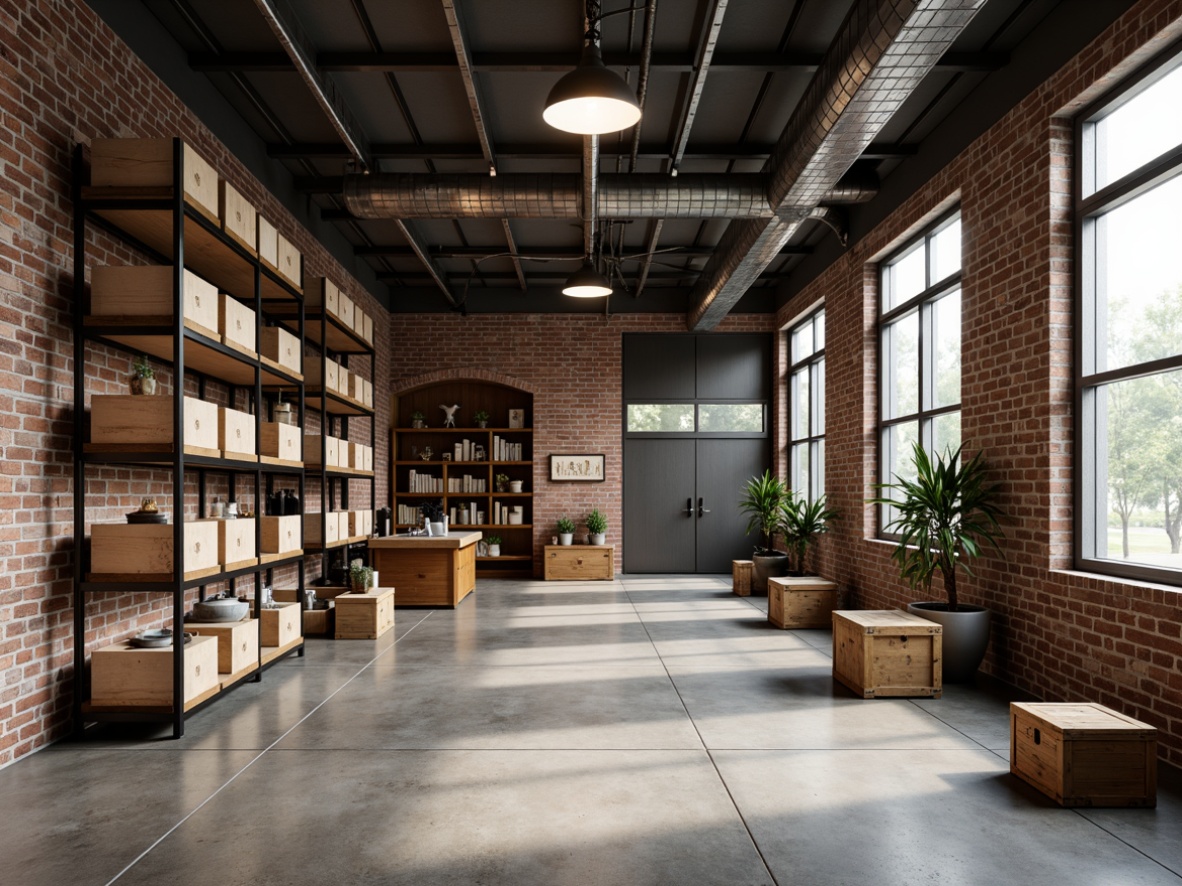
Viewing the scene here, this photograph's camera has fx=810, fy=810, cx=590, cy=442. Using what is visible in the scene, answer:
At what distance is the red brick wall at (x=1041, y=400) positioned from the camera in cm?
395

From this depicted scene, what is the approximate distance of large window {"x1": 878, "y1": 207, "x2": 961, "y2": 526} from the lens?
6.31 meters

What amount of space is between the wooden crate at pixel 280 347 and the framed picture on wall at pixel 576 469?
19.0ft

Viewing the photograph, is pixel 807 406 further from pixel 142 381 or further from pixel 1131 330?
pixel 142 381

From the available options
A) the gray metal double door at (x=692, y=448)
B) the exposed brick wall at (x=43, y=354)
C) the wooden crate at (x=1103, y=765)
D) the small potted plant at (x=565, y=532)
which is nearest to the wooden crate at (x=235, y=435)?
the exposed brick wall at (x=43, y=354)

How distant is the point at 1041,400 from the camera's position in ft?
15.8

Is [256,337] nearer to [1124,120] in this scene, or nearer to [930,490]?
[930,490]

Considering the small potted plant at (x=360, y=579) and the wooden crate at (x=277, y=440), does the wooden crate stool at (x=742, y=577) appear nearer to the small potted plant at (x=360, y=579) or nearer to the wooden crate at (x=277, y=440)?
the small potted plant at (x=360, y=579)

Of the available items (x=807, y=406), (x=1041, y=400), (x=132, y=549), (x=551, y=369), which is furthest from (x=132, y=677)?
(x=807, y=406)

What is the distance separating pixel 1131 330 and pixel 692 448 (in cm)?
753

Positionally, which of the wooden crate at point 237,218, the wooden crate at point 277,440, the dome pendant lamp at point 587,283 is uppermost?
the dome pendant lamp at point 587,283

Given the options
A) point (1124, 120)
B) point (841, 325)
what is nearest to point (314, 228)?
point (841, 325)

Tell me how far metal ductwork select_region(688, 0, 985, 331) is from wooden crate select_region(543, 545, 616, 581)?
16.6 ft

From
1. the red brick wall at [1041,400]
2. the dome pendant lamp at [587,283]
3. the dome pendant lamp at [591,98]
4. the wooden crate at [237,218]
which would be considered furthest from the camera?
the dome pendant lamp at [587,283]

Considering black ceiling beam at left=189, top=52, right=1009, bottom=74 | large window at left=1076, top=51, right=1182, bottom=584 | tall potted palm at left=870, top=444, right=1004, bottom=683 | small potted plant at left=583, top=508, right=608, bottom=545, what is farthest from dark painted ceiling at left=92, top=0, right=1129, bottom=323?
small potted plant at left=583, top=508, right=608, bottom=545
